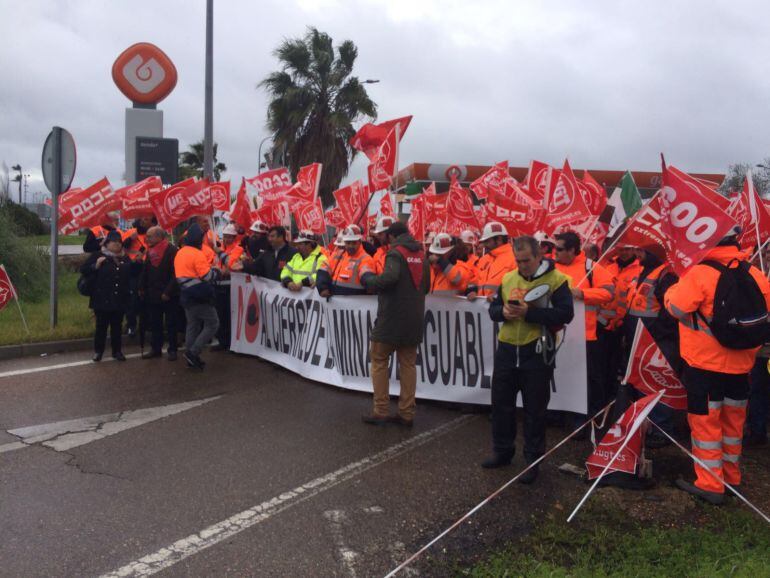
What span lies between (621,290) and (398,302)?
225cm

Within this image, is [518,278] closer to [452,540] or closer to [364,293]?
[452,540]

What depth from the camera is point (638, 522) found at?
4328mm

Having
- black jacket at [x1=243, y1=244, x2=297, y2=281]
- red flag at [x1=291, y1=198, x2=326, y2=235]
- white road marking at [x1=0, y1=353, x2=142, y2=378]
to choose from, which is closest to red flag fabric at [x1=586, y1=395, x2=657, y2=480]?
black jacket at [x1=243, y1=244, x2=297, y2=281]

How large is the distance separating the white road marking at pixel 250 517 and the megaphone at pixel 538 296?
1635mm

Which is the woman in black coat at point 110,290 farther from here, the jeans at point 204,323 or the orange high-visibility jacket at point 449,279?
the orange high-visibility jacket at point 449,279

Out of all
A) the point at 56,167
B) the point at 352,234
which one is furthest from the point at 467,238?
the point at 56,167

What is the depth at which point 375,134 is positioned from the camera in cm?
872

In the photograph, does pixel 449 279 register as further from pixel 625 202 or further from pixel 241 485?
pixel 241 485

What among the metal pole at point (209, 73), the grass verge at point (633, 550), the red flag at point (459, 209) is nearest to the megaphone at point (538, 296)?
the grass verge at point (633, 550)

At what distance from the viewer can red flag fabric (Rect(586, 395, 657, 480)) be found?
4.75 metres

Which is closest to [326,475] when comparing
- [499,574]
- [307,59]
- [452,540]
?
[452,540]

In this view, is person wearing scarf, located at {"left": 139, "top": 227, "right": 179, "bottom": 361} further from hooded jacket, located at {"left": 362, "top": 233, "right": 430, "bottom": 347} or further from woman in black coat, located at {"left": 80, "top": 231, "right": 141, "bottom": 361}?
hooded jacket, located at {"left": 362, "top": 233, "right": 430, "bottom": 347}

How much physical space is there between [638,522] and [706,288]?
1.60 m

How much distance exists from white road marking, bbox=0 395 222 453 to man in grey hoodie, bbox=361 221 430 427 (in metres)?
1.96
